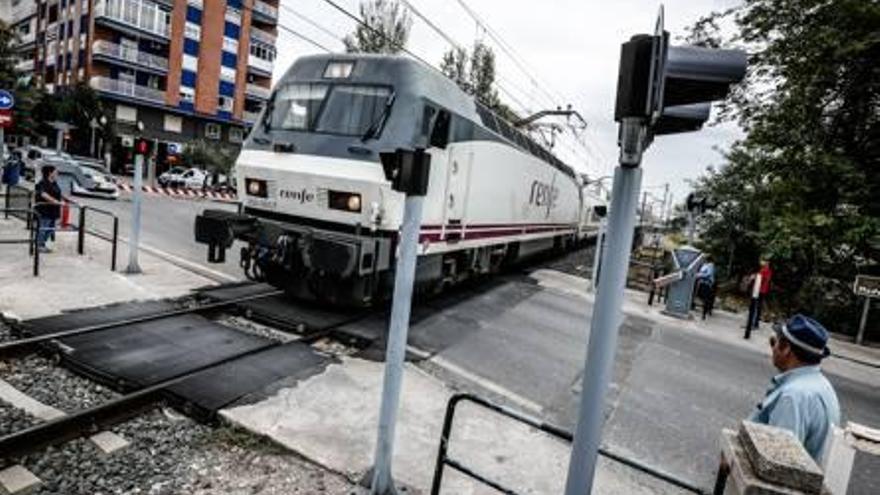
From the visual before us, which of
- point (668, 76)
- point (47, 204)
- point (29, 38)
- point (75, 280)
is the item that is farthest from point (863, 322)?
point (29, 38)

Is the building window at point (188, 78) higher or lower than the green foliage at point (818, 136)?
higher

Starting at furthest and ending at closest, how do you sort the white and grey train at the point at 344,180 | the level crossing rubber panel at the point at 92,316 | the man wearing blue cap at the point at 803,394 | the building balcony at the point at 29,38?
1. the building balcony at the point at 29,38
2. the white and grey train at the point at 344,180
3. the level crossing rubber panel at the point at 92,316
4. the man wearing blue cap at the point at 803,394

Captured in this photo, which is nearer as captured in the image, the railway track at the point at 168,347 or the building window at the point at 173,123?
the railway track at the point at 168,347

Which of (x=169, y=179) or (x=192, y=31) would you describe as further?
(x=192, y=31)

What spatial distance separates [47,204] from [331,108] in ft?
20.4

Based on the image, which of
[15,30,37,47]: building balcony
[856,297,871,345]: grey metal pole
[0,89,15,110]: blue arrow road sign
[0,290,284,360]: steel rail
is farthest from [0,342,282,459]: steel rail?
[15,30,37,47]: building balcony

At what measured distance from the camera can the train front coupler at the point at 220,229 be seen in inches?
297

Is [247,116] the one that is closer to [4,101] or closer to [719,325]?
[4,101]

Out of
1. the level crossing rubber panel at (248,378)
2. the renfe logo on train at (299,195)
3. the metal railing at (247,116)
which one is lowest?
the level crossing rubber panel at (248,378)

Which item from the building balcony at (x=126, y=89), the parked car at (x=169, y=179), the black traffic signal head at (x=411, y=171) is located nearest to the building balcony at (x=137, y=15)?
the building balcony at (x=126, y=89)

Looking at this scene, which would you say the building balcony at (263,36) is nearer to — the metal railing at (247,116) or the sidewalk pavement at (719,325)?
the metal railing at (247,116)

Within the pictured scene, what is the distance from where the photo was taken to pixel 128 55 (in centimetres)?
4056

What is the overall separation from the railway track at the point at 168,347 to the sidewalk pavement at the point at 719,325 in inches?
298

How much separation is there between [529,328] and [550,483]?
536 centimetres
